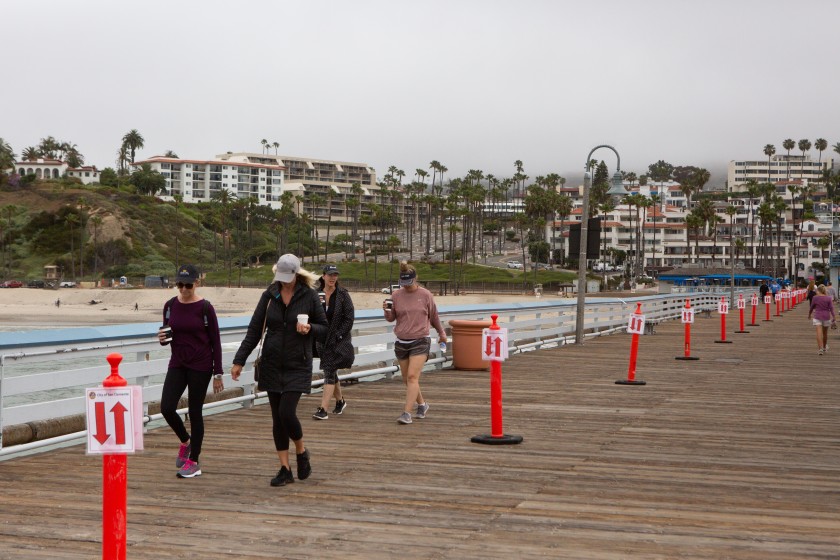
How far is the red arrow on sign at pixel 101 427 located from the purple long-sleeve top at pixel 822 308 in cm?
2213

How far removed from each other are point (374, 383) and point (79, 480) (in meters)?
8.41

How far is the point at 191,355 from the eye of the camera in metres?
8.73

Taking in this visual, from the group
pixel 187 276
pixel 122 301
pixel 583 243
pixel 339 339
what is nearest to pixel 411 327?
pixel 339 339

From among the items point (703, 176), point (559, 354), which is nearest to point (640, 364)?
point (559, 354)

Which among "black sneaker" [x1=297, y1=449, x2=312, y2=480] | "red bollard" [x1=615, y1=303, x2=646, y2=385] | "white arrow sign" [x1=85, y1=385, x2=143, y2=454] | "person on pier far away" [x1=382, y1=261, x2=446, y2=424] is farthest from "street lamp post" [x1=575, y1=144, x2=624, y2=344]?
"white arrow sign" [x1=85, y1=385, x2=143, y2=454]

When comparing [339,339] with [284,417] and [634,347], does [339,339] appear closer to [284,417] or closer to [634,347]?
[284,417]

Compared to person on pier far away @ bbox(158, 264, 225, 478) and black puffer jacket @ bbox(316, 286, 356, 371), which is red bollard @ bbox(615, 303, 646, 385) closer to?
black puffer jacket @ bbox(316, 286, 356, 371)

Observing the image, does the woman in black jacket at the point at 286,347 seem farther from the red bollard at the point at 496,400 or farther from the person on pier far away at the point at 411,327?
the person on pier far away at the point at 411,327

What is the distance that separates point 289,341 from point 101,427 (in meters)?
3.36

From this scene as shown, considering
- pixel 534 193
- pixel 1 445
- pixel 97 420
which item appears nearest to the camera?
pixel 97 420

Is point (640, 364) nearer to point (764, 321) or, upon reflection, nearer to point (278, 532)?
point (278, 532)

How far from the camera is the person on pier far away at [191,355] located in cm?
871

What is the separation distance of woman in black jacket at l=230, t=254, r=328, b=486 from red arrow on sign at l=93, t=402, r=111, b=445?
3.23 m

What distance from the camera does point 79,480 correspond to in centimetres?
853
